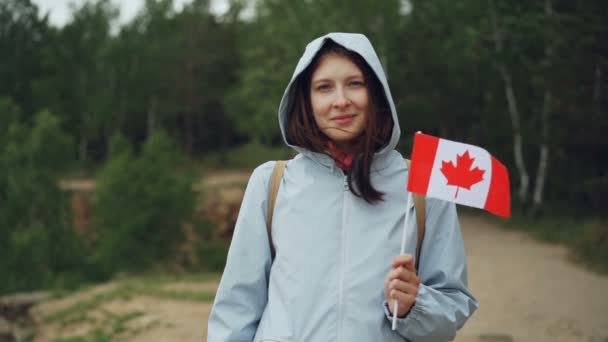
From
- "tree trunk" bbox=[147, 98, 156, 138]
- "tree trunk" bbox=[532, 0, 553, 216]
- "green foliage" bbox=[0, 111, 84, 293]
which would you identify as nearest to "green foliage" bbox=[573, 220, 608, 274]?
"tree trunk" bbox=[532, 0, 553, 216]

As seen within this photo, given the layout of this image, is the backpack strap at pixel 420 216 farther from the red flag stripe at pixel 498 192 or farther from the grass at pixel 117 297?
the grass at pixel 117 297

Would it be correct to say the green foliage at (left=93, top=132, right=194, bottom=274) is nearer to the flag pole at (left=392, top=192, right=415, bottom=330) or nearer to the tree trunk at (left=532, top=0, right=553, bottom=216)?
the tree trunk at (left=532, top=0, right=553, bottom=216)

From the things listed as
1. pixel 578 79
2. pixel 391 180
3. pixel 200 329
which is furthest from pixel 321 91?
pixel 578 79

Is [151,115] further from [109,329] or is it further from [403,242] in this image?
[403,242]

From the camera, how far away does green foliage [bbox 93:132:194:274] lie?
18922 mm

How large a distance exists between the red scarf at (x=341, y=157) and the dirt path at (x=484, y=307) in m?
5.49

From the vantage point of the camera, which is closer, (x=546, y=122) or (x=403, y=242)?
(x=403, y=242)

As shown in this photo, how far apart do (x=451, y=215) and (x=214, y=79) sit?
36525 mm

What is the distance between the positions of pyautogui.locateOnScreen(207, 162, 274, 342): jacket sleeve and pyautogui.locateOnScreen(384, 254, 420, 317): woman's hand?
0.39 metres

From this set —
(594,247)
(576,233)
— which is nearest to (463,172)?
(594,247)

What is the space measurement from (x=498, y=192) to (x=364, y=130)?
45 centimetres

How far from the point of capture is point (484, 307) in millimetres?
9281

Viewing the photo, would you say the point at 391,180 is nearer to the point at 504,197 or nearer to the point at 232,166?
the point at 504,197

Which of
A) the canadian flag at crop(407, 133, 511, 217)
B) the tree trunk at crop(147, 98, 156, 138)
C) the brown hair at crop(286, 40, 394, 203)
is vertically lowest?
the tree trunk at crop(147, 98, 156, 138)
